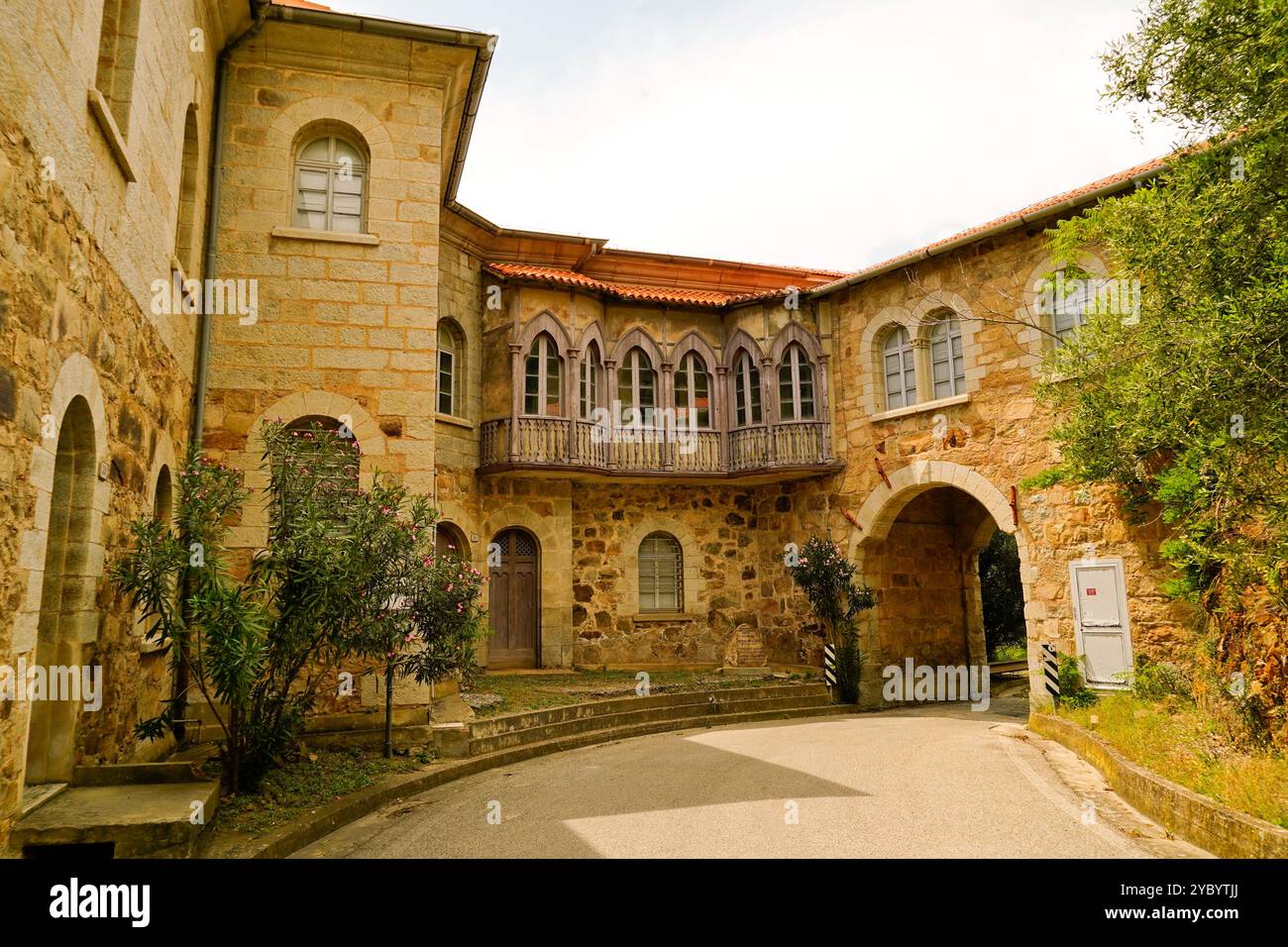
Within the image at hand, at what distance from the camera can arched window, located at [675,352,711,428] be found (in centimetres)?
1575

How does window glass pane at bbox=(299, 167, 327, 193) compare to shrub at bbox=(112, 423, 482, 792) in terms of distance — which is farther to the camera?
window glass pane at bbox=(299, 167, 327, 193)

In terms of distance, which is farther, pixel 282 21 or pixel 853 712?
pixel 853 712

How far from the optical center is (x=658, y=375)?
15.6 metres

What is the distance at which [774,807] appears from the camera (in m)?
6.35

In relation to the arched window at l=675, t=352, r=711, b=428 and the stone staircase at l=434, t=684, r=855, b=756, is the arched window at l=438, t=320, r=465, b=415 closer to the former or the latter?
the arched window at l=675, t=352, r=711, b=428

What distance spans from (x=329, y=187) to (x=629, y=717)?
7.28 meters

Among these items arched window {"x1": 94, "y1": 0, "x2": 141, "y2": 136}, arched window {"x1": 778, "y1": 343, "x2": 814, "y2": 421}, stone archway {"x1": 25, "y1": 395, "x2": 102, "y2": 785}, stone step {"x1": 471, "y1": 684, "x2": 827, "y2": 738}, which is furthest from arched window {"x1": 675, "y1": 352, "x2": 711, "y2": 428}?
stone archway {"x1": 25, "y1": 395, "x2": 102, "y2": 785}

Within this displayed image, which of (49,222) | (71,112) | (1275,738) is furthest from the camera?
(1275,738)

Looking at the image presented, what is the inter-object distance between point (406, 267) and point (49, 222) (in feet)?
15.3

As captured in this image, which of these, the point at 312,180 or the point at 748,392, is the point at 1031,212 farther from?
the point at 312,180

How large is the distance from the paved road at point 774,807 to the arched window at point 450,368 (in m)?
6.79

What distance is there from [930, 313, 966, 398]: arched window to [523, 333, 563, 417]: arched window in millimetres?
6422
